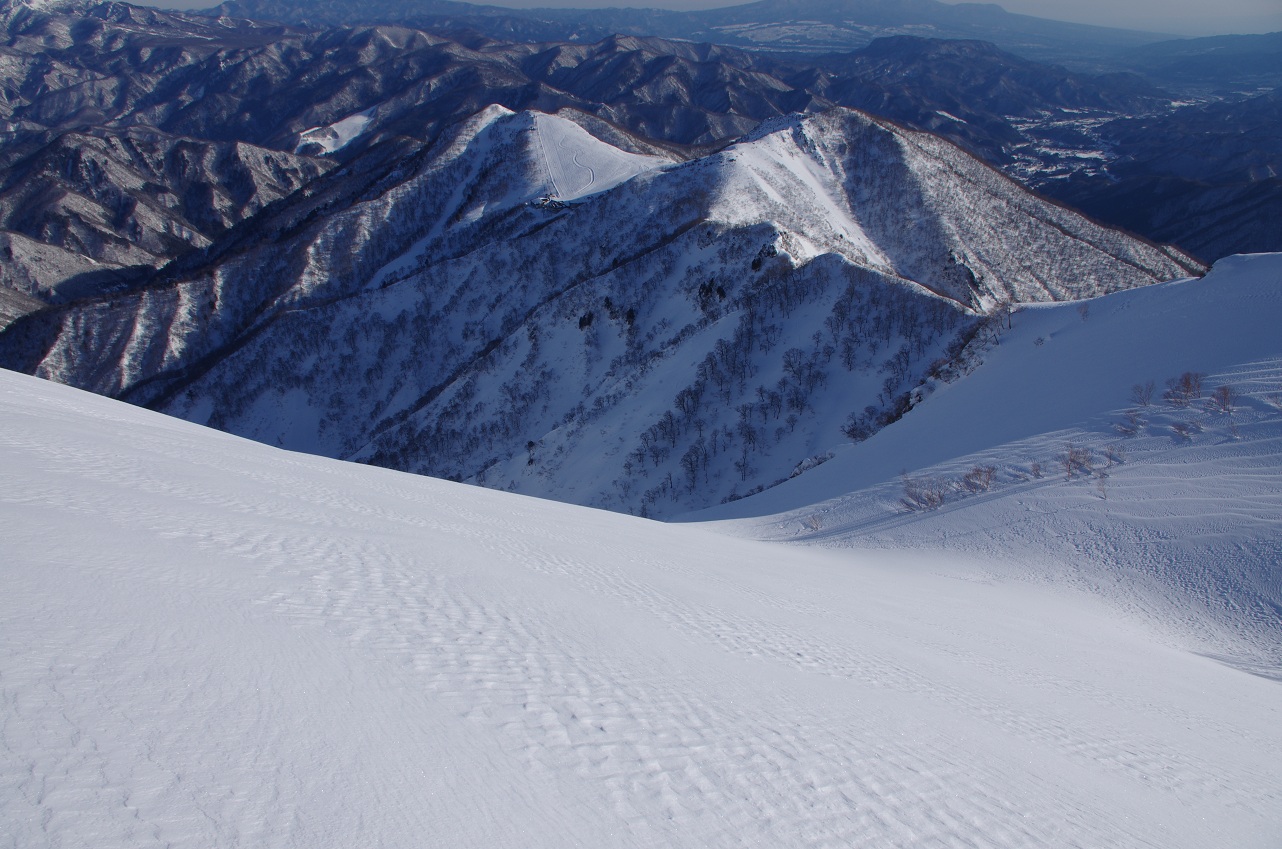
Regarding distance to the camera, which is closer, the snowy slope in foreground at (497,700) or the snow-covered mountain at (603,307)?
the snowy slope in foreground at (497,700)

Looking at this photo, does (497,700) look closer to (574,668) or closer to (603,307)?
(574,668)

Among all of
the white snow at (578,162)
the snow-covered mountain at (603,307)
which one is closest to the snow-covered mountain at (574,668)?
the snow-covered mountain at (603,307)

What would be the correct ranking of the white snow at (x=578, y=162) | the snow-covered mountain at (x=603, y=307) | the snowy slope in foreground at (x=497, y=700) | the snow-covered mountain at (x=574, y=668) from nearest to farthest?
the snowy slope in foreground at (x=497, y=700) < the snow-covered mountain at (x=574, y=668) < the snow-covered mountain at (x=603, y=307) < the white snow at (x=578, y=162)

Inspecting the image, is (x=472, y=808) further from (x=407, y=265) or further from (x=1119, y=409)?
(x=407, y=265)

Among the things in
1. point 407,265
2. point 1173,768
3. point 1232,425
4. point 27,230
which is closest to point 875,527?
point 1232,425

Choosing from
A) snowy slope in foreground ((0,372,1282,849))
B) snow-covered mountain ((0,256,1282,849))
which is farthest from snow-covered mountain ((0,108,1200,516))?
snowy slope in foreground ((0,372,1282,849))

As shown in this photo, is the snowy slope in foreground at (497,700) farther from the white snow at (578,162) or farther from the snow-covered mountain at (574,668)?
the white snow at (578,162)
